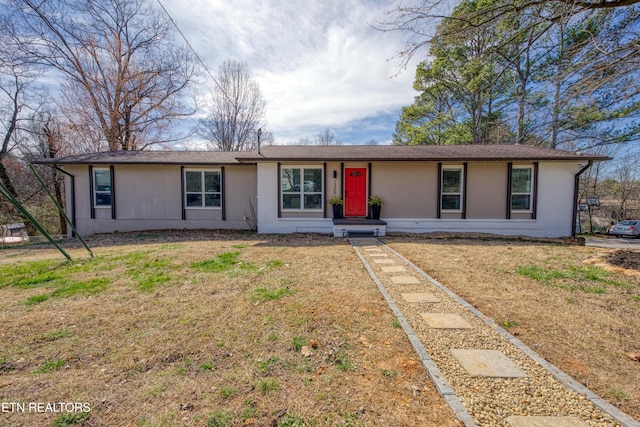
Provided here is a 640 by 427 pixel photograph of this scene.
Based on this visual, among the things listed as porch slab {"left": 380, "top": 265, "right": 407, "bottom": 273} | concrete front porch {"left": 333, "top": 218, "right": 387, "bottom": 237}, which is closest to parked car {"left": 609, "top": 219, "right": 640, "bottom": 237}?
concrete front porch {"left": 333, "top": 218, "right": 387, "bottom": 237}

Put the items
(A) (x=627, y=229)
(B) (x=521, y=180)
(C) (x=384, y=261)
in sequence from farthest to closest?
(A) (x=627, y=229) < (B) (x=521, y=180) < (C) (x=384, y=261)

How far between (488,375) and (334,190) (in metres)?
8.03

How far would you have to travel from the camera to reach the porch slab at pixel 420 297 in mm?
3631

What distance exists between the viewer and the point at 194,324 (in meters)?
2.97

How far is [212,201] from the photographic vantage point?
10750mm

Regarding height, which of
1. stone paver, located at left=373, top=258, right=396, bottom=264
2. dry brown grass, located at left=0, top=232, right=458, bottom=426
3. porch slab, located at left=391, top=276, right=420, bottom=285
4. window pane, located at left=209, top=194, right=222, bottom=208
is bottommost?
dry brown grass, located at left=0, top=232, right=458, bottom=426

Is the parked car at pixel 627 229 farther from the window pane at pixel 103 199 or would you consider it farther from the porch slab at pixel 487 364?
the window pane at pixel 103 199

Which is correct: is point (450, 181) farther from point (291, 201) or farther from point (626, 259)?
point (291, 201)

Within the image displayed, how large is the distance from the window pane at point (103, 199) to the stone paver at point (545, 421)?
13243 mm

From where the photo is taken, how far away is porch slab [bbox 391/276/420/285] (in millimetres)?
4324

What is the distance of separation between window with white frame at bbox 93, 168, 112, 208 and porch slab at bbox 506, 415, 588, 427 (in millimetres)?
13208

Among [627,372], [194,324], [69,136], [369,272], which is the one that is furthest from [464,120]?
[69,136]

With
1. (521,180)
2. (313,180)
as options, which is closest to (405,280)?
(313,180)

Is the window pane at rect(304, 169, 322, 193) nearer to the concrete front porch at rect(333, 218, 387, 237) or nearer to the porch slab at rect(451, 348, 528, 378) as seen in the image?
the concrete front porch at rect(333, 218, 387, 237)
